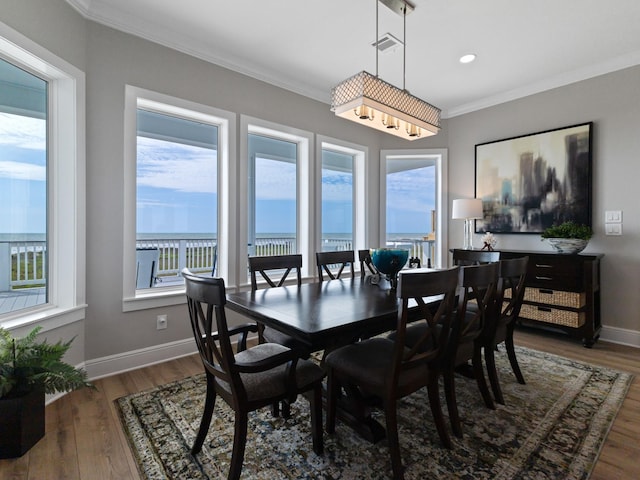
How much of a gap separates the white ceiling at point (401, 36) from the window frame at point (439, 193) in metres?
1.01

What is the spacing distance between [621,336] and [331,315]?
357 centimetres

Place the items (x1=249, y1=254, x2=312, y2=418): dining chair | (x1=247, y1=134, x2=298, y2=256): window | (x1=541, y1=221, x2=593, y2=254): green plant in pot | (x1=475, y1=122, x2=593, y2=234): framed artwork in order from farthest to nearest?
(x1=247, y1=134, x2=298, y2=256): window, (x1=475, y1=122, x2=593, y2=234): framed artwork, (x1=541, y1=221, x2=593, y2=254): green plant in pot, (x1=249, y1=254, x2=312, y2=418): dining chair

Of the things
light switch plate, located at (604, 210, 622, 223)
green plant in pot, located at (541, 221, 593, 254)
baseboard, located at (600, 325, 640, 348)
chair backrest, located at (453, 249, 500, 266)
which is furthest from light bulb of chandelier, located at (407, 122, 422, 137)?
baseboard, located at (600, 325, 640, 348)

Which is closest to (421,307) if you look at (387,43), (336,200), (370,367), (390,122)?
(370,367)

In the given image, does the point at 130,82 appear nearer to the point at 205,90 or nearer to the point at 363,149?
the point at 205,90

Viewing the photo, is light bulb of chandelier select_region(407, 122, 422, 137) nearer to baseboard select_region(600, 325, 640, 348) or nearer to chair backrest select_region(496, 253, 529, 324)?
chair backrest select_region(496, 253, 529, 324)

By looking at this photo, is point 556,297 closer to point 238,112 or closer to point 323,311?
point 323,311

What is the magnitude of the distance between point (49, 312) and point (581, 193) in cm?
498

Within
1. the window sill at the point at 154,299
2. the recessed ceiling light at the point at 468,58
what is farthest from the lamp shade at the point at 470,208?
the window sill at the point at 154,299

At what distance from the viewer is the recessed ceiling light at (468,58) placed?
3256mm

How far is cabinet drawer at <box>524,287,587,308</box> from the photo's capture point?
325cm

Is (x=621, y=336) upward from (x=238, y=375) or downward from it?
downward

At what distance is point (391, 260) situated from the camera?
2.37 metres

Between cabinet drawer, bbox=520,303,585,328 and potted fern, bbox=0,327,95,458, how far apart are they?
157 inches
